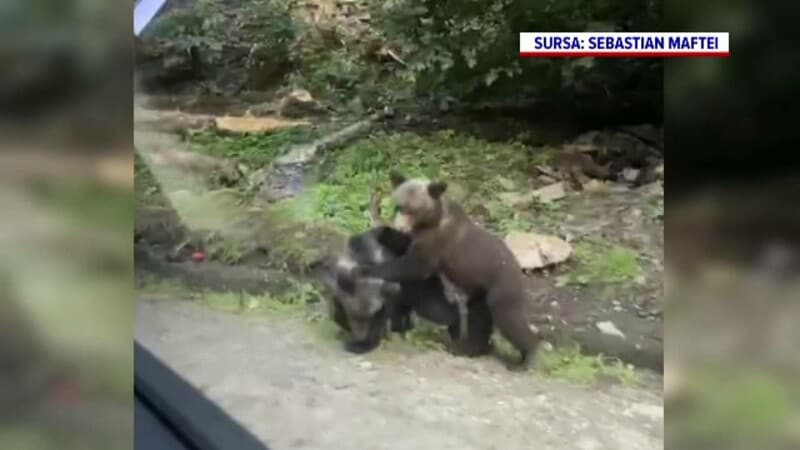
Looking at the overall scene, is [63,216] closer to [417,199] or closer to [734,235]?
[417,199]

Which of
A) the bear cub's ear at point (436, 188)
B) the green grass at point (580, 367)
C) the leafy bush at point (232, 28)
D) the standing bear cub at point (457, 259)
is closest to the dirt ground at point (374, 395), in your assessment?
the green grass at point (580, 367)

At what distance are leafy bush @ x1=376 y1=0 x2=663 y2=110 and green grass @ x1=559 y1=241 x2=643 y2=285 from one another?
0.46 m

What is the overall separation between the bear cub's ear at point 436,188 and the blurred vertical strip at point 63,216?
3.00 feet

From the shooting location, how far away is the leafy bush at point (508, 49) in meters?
3.26

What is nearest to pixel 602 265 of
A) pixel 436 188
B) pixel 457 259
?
pixel 457 259

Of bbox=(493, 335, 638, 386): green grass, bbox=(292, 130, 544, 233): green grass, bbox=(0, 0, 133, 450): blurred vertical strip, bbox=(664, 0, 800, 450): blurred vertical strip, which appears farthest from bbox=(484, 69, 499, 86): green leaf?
bbox=(0, 0, 133, 450): blurred vertical strip

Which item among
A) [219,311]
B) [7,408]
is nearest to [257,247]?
[219,311]

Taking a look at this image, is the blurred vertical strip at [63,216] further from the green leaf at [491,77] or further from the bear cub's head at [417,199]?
the green leaf at [491,77]

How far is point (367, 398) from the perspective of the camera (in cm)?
335

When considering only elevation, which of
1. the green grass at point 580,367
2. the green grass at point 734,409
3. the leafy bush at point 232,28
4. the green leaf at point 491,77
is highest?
the leafy bush at point 232,28

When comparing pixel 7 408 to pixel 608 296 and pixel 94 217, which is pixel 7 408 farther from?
pixel 608 296

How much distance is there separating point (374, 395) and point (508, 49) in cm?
114

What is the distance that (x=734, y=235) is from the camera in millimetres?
3305

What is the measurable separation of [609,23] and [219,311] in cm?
149
